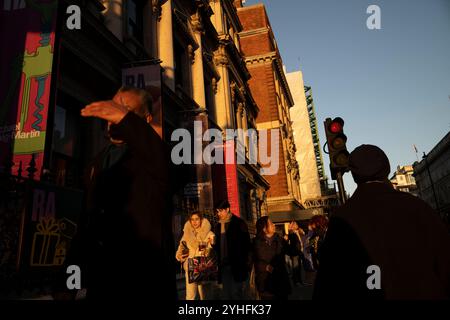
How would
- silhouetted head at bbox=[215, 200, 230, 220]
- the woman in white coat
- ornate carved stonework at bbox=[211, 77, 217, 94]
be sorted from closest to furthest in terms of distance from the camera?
the woman in white coat
silhouetted head at bbox=[215, 200, 230, 220]
ornate carved stonework at bbox=[211, 77, 217, 94]

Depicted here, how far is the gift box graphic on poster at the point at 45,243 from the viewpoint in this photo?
4.86 metres

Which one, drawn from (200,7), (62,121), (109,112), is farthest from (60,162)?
(200,7)

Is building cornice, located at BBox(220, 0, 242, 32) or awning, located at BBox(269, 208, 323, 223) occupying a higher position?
building cornice, located at BBox(220, 0, 242, 32)

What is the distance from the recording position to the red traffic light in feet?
19.7

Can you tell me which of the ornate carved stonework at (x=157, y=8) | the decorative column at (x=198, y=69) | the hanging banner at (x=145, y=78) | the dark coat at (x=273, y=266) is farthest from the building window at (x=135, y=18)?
the dark coat at (x=273, y=266)

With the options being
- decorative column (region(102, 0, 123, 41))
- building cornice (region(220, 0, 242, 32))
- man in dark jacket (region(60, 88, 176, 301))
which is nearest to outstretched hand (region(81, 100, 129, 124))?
man in dark jacket (region(60, 88, 176, 301))

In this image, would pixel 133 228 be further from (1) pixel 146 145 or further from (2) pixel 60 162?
(2) pixel 60 162

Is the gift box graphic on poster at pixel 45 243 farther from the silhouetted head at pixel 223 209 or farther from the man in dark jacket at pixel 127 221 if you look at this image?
the man in dark jacket at pixel 127 221

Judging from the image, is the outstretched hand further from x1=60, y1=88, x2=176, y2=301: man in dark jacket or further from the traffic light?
the traffic light

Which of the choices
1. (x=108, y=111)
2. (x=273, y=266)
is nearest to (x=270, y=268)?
(x=273, y=266)

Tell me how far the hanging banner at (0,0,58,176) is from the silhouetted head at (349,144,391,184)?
16.6 feet

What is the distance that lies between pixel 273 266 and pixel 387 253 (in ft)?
11.8

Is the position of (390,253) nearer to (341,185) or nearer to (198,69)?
(341,185)

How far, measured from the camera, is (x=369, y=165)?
2.35m
